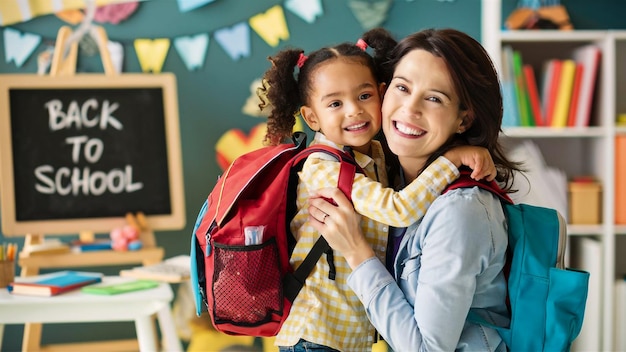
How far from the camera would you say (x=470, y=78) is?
127 centimetres

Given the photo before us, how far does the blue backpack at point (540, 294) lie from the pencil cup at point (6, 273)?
1656mm

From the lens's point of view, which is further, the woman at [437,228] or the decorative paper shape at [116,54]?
the decorative paper shape at [116,54]

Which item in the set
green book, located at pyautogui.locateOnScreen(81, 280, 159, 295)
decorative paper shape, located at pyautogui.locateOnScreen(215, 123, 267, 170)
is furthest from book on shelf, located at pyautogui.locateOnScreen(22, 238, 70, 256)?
decorative paper shape, located at pyautogui.locateOnScreen(215, 123, 267, 170)

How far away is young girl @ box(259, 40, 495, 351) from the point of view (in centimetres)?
129

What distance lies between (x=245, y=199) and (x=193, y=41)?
2.08 m

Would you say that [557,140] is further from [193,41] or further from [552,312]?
[552,312]

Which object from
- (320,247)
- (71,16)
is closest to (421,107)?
(320,247)

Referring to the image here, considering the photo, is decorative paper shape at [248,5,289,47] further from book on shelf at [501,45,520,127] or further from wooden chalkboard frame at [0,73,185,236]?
book on shelf at [501,45,520,127]

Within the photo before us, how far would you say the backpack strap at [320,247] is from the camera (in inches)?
53.2

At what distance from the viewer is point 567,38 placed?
2975 mm

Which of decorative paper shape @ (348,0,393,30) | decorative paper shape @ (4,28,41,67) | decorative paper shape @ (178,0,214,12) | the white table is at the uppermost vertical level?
decorative paper shape @ (178,0,214,12)

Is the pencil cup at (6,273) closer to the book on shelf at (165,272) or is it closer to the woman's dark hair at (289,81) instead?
the book on shelf at (165,272)

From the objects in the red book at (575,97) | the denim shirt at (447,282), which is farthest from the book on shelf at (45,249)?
the red book at (575,97)

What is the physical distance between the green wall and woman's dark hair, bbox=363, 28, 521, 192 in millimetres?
2015
